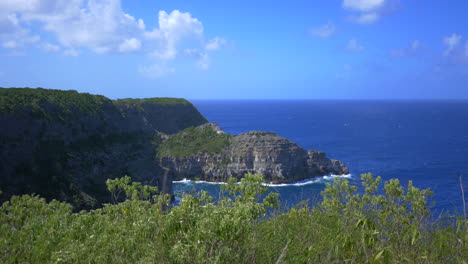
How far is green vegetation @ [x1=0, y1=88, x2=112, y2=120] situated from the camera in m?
44.9

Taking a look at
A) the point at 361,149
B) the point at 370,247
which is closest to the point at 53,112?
the point at 370,247

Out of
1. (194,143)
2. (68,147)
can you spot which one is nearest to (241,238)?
(68,147)

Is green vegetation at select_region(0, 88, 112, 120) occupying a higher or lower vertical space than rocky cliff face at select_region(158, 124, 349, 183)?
higher

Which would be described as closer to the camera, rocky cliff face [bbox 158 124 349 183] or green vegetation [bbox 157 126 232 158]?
rocky cliff face [bbox 158 124 349 183]

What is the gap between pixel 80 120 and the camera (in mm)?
55250

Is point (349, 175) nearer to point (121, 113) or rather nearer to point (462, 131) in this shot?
point (121, 113)

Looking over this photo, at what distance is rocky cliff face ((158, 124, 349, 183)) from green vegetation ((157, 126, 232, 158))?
8.4 inches

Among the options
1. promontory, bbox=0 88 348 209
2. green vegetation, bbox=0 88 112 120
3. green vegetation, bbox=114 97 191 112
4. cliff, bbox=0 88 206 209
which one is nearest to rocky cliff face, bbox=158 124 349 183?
promontory, bbox=0 88 348 209

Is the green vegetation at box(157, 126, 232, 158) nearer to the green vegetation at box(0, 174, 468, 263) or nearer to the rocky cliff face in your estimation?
the rocky cliff face

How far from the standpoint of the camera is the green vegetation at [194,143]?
230 feet

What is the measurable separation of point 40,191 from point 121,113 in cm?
3605

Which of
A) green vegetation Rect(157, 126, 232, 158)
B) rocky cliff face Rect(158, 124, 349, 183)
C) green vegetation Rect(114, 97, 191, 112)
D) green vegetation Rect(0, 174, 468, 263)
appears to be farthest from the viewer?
green vegetation Rect(114, 97, 191, 112)

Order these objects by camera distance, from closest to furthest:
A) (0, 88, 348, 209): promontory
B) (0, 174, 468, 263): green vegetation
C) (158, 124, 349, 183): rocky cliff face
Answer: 1. (0, 174, 468, 263): green vegetation
2. (0, 88, 348, 209): promontory
3. (158, 124, 349, 183): rocky cliff face

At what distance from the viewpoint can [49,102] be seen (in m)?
51.3
